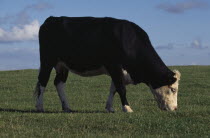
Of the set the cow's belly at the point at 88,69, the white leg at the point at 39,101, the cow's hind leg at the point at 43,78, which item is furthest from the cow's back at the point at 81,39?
the white leg at the point at 39,101

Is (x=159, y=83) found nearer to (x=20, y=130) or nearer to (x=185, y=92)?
(x=20, y=130)

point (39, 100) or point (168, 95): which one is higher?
point (168, 95)

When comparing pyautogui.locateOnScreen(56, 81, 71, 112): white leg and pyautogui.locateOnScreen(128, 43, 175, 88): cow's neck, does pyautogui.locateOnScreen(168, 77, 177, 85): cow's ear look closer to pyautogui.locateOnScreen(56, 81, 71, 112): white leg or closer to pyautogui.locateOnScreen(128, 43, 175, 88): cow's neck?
pyautogui.locateOnScreen(128, 43, 175, 88): cow's neck

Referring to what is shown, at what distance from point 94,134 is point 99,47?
15.2 ft

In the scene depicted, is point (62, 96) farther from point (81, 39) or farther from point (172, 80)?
point (172, 80)

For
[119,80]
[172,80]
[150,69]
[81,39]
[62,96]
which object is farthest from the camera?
[62,96]

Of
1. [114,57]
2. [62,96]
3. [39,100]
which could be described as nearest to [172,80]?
[114,57]

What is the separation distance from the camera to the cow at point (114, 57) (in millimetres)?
14148

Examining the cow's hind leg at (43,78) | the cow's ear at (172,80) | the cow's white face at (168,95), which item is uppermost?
the cow's ear at (172,80)

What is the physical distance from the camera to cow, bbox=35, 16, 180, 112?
14148mm

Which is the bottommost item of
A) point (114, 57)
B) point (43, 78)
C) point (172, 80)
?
point (43, 78)

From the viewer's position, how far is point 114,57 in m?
14.2

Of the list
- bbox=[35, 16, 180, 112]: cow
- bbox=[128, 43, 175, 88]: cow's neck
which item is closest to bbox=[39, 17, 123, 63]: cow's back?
bbox=[35, 16, 180, 112]: cow

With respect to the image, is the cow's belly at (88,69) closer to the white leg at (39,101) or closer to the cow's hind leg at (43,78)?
the cow's hind leg at (43,78)
